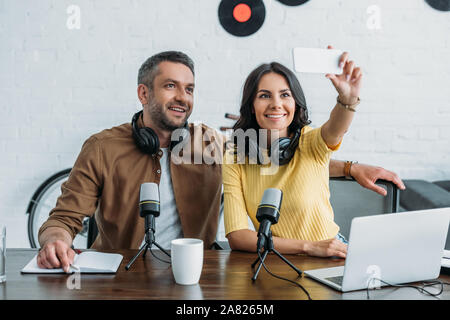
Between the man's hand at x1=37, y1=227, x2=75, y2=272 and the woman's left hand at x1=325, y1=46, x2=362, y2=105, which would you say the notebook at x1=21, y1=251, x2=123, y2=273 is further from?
the woman's left hand at x1=325, y1=46, x2=362, y2=105

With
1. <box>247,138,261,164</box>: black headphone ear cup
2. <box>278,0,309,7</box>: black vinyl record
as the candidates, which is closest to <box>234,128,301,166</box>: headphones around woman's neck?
<box>247,138,261,164</box>: black headphone ear cup

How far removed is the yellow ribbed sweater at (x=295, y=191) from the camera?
134 centimetres

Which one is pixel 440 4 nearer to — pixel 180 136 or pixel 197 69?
pixel 197 69

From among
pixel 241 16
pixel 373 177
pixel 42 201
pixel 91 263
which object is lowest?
pixel 42 201

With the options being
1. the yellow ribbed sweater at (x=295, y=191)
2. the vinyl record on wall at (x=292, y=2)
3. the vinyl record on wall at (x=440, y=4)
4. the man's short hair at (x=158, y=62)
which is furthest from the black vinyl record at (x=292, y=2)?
the yellow ribbed sweater at (x=295, y=191)

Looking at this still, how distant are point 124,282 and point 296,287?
37 centimetres

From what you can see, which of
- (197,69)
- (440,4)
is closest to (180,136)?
(197,69)

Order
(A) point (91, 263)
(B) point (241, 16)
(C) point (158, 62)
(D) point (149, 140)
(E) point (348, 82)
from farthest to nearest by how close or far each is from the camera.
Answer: (B) point (241, 16), (C) point (158, 62), (D) point (149, 140), (E) point (348, 82), (A) point (91, 263)

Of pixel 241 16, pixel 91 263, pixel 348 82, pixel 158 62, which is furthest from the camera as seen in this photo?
pixel 241 16

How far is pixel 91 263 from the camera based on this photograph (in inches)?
40.4

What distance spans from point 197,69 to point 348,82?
1602mm

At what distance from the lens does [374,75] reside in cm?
267

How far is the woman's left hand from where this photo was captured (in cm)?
108

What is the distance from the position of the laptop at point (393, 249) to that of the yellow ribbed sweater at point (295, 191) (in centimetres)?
39
